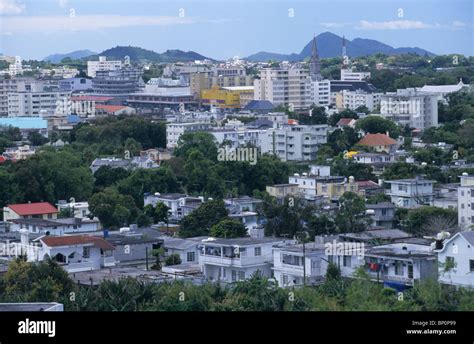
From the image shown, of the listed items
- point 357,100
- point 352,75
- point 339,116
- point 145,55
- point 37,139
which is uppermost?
point 145,55

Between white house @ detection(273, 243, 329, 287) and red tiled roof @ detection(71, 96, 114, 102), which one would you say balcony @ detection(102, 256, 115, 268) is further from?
red tiled roof @ detection(71, 96, 114, 102)

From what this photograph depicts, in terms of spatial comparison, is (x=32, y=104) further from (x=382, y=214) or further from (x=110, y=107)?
(x=382, y=214)

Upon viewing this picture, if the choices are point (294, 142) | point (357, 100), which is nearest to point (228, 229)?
point (294, 142)

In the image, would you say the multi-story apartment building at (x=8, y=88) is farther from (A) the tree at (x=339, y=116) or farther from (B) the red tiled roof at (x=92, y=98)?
(A) the tree at (x=339, y=116)

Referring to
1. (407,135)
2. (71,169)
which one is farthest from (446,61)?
(71,169)

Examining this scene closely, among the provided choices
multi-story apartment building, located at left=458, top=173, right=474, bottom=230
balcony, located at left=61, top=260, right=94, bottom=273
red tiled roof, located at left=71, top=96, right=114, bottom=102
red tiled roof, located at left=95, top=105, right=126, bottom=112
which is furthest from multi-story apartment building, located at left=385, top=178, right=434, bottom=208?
red tiled roof, located at left=71, top=96, right=114, bottom=102
